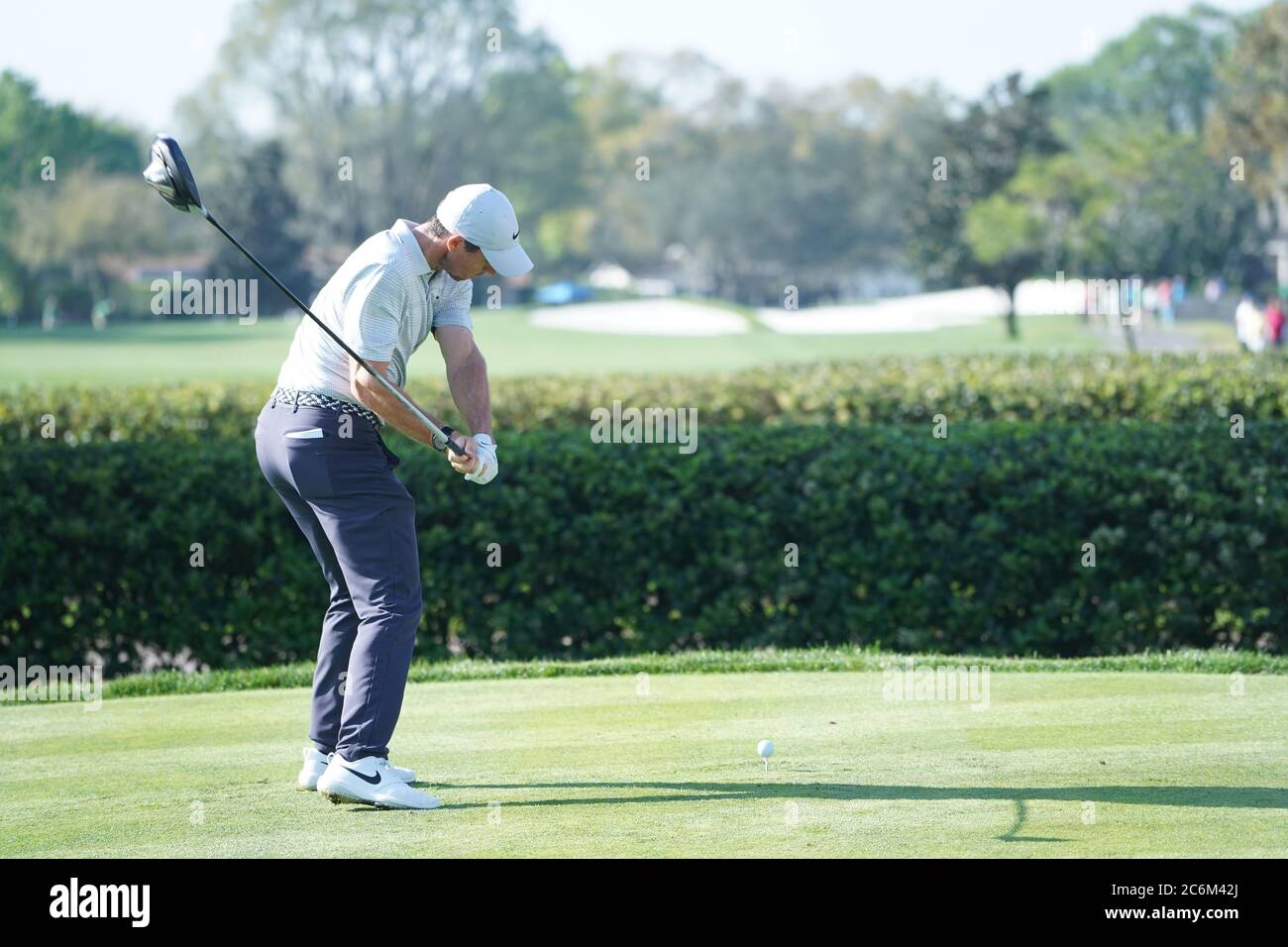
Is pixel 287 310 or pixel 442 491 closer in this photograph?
pixel 442 491

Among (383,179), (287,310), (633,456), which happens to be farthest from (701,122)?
(633,456)

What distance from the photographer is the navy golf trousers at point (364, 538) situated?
5438 millimetres

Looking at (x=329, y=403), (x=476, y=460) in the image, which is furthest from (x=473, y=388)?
(x=329, y=403)

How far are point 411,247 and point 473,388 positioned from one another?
0.59 m

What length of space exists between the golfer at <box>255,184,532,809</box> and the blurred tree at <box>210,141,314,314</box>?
238 ft

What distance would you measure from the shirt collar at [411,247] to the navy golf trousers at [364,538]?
1.89 feet

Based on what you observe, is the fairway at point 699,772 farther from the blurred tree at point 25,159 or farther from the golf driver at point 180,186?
the blurred tree at point 25,159

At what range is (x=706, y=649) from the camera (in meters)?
9.35

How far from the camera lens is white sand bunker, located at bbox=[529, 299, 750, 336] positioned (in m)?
59.1

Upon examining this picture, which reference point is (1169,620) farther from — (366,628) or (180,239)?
(180,239)

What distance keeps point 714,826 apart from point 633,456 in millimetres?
4971

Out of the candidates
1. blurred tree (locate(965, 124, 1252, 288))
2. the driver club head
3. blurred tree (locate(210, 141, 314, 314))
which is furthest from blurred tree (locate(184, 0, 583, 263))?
the driver club head

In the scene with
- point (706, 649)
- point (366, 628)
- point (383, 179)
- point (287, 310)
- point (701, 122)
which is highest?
point (701, 122)

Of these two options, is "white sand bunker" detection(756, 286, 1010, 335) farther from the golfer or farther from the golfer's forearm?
the golfer
